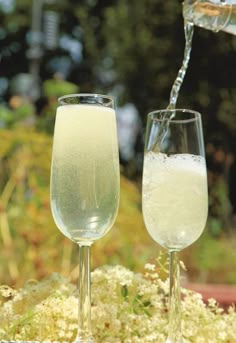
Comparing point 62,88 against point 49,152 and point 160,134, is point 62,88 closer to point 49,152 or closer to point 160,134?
point 49,152

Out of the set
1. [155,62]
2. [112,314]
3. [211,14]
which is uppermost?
[211,14]

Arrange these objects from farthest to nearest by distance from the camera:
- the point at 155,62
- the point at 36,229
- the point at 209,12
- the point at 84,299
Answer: the point at 155,62
the point at 36,229
the point at 209,12
the point at 84,299

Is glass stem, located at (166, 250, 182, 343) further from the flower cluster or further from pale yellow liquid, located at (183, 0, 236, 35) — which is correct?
pale yellow liquid, located at (183, 0, 236, 35)

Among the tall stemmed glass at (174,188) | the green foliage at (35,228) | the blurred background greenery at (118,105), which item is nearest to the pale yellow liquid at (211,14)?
the tall stemmed glass at (174,188)

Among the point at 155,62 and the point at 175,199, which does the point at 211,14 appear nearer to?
the point at 175,199

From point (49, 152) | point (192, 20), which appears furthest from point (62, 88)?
point (192, 20)

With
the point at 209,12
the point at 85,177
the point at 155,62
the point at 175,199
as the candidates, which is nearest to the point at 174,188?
the point at 175,199

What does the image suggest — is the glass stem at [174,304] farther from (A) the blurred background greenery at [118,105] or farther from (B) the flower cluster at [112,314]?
(A) the blurred background greenery at [118,105]
